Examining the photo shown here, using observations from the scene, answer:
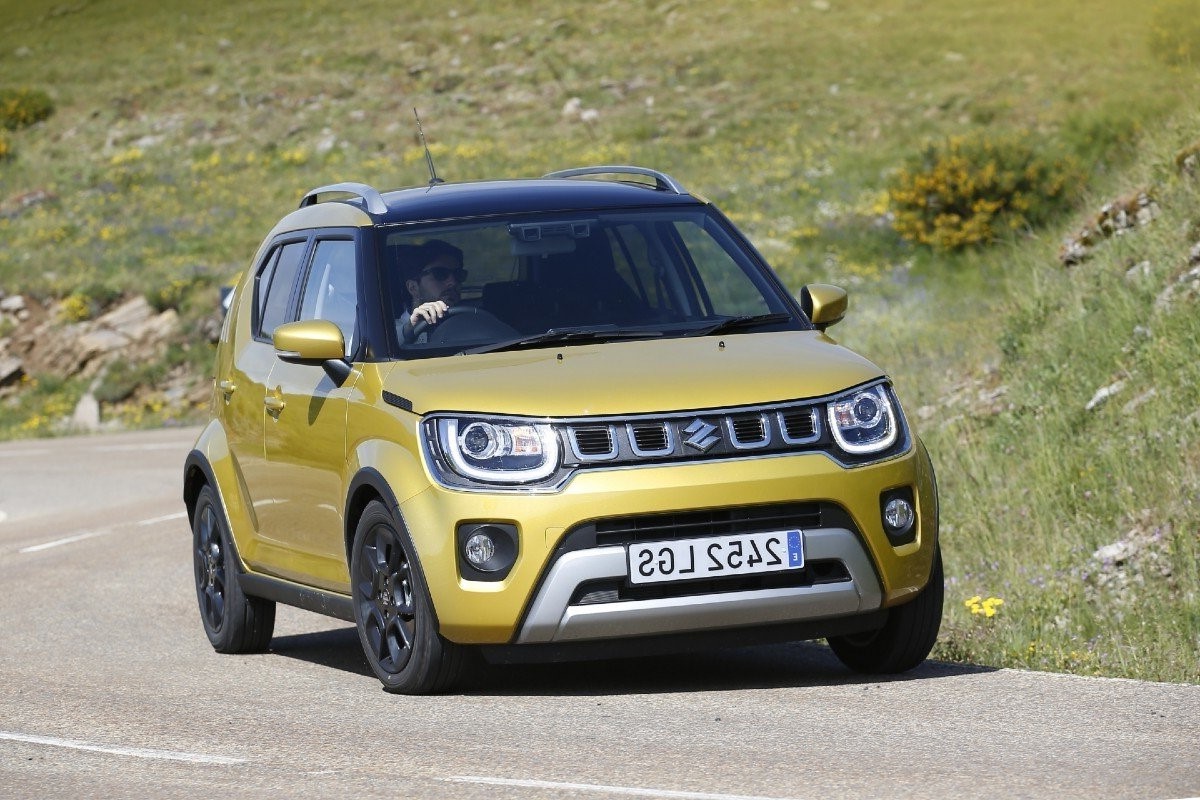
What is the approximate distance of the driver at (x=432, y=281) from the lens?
25.4 feet

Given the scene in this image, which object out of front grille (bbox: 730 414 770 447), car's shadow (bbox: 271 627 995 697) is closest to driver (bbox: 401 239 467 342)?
car's shadow (bbox: 271 627 995 697)

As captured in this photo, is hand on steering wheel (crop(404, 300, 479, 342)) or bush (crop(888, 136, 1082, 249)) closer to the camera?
hand on steering wheel (crop(404, 300, 479, 342))

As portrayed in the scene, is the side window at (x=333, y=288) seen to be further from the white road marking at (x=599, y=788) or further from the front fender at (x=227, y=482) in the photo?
the white road marking at (x=599, y=788)

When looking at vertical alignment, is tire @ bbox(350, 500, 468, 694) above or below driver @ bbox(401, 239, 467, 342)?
below

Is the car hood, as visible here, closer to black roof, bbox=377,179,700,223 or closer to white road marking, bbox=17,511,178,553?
black roof, bbox=377,179,700,223

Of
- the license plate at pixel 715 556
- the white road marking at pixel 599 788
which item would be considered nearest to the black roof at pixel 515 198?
the license plate at pixel 715 556

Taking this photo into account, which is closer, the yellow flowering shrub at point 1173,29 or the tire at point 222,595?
the tire at point 222,595

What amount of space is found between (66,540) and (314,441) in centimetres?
820

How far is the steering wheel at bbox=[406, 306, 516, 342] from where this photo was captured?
7.69 m

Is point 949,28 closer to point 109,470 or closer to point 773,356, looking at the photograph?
point 109,470

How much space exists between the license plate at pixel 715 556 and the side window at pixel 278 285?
8.88 ft

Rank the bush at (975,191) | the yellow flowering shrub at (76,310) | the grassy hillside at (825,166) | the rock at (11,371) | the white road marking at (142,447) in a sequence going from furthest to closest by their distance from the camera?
the yellow flowering shrub at (76,310) < the rock at (11,371) < the bush at (975,191) < the white road marking at (142,447) < the grassy hillside at (825,166)

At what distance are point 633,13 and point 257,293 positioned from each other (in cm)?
6000

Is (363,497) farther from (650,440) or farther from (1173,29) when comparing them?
(1173,29)
